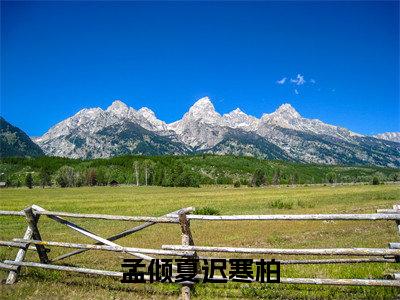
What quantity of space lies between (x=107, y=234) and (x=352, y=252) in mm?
17674

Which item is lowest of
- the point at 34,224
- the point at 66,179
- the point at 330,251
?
the point at 66,179

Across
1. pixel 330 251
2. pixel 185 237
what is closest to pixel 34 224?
pixel 185 237

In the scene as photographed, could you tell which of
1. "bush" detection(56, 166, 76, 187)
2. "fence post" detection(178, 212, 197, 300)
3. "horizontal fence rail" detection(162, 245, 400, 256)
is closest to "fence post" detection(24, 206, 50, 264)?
"horizontal fence rail" detection(162, 245, 400, 256)

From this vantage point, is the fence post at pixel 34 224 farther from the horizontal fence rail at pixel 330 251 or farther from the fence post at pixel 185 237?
the fence post at pixel 185 237

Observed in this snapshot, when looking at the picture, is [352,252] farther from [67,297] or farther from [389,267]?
[67,297]

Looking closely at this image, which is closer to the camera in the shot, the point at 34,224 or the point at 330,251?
the point at 330,251

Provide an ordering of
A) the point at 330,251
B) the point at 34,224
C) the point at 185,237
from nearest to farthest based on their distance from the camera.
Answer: the point at 330,251, the point at 185,237, the point at 34,224

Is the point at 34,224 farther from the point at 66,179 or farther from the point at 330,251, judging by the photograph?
the point at 66,179

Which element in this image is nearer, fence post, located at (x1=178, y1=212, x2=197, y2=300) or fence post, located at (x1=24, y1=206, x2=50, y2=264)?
fence post, located at (x1=178, y1=212, x2=197, y2=300)

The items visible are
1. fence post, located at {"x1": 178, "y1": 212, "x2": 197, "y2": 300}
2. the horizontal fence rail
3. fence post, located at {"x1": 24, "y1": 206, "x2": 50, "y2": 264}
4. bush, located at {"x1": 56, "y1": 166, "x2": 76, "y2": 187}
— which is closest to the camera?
the horizontal fence rail

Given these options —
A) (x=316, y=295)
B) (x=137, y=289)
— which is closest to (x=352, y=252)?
(x=316, y=295)

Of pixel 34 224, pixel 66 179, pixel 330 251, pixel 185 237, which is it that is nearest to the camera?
pixel 330 251

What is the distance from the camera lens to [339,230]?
23062 millimetres

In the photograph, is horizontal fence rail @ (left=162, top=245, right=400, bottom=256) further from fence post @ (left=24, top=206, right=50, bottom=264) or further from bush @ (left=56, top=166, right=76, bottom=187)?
bush @ (left=56, top=166, right=76, bottom=187)
